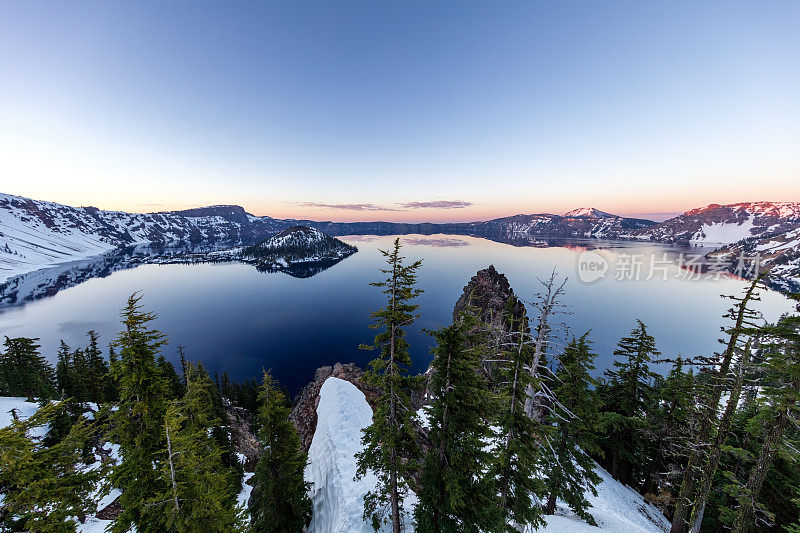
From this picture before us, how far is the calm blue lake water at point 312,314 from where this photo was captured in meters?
77.9

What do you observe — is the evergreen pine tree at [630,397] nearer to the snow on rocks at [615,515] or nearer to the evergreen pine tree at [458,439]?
the snow on rocks at [615,515]

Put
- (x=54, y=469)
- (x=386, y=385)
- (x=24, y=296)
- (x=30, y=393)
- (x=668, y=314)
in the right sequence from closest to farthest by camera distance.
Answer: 1. (x=54, y=469)
2. (x=386, y=385)
3. (x=30, y=393)
4. (x=668, y=314)
5. (x=24, y=296)

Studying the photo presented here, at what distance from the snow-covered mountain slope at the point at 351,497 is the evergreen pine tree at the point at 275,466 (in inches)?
124

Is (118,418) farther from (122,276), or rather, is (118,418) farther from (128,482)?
(122,276)

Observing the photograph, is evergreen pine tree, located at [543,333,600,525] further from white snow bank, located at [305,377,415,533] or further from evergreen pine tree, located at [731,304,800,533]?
white snow bank, located at [305,377,415,533]

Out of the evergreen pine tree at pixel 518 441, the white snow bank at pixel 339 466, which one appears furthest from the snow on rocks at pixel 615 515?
the white snow bank at pixel 339 466

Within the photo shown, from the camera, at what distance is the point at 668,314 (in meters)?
92.4

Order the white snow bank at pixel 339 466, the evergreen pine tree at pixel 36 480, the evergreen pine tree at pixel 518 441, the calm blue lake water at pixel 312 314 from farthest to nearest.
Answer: the calm blue lake water at pixel 312 314, the white snow bank at pixel 339 466, the evergreen pine tree at pixel 518 441, the evergreen pine tree at pixel 36 480

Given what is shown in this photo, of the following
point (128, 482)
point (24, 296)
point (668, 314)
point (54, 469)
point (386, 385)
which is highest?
point (386, 385)

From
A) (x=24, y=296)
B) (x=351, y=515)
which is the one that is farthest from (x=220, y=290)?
(x=351, y=515)

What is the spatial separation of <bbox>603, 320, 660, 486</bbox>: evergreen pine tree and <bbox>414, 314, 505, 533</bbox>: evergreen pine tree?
16.6 metres

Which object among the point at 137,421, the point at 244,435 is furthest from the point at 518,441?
the point at 244,435

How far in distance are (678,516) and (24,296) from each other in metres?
260

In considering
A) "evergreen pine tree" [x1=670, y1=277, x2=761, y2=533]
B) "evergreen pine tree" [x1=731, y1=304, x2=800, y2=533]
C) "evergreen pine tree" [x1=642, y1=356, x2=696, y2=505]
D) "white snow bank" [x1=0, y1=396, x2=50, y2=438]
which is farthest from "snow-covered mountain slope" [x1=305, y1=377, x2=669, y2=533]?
"white snow bank" [x1=0, y1=396, x2=50, y2=438]
